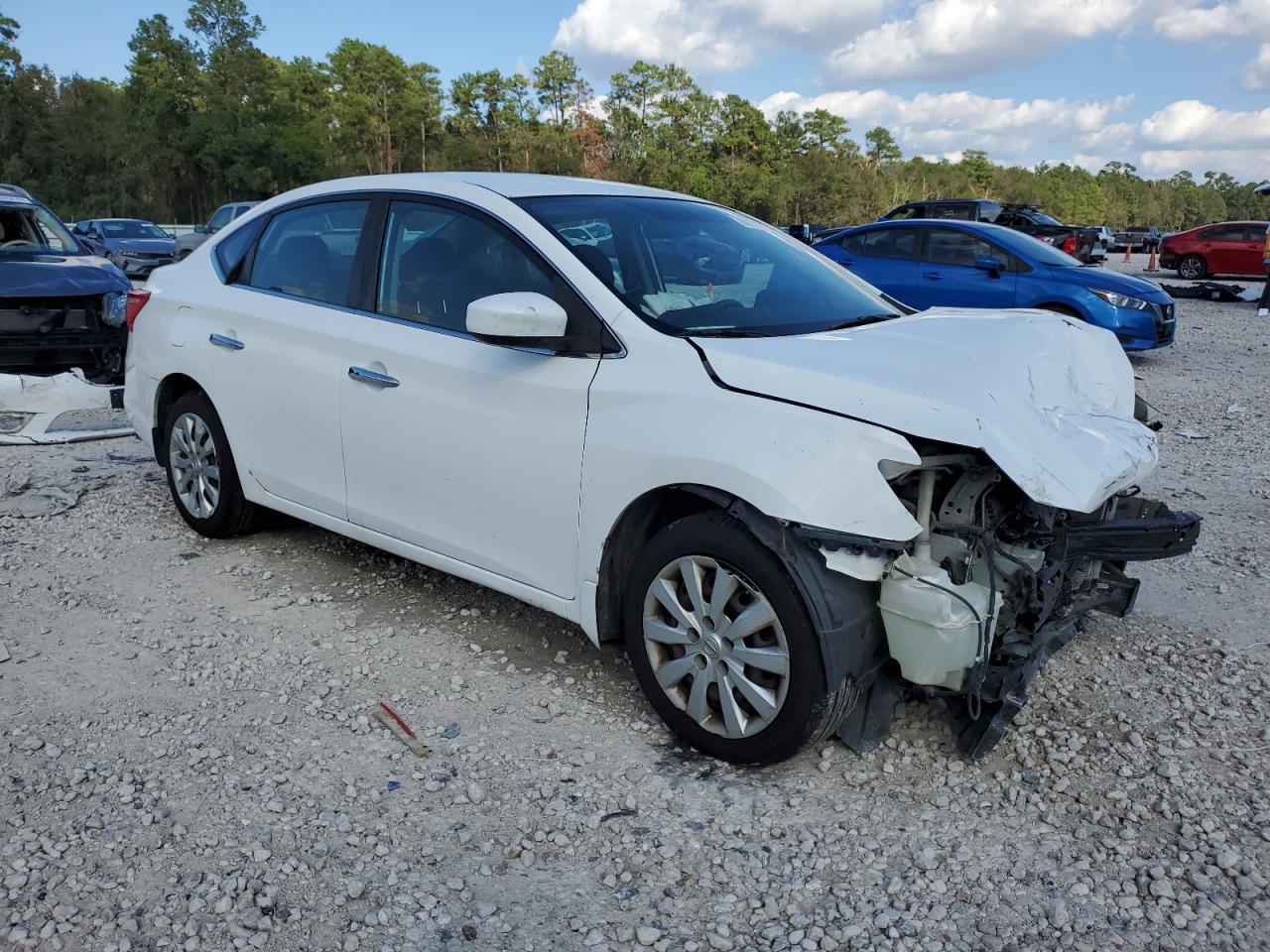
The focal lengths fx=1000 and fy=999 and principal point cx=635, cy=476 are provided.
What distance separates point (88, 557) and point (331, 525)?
1501 millimetres

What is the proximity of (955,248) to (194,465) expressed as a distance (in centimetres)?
903

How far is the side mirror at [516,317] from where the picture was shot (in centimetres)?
306

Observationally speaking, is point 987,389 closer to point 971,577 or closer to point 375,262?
point 971,577

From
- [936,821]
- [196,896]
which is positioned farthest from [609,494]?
[196,896]

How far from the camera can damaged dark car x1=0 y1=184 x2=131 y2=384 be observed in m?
7.09

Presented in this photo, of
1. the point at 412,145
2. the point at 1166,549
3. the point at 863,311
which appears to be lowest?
the point at 1166,549

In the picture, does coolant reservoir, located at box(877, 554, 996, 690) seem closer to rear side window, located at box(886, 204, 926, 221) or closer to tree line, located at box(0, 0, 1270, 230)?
rear side window, located at box(886, 204, 926, 221)

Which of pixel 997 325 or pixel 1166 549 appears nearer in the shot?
pixel 1166 549

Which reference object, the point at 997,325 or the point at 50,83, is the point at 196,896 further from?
the point at 50,83

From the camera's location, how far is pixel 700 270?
3.67 m

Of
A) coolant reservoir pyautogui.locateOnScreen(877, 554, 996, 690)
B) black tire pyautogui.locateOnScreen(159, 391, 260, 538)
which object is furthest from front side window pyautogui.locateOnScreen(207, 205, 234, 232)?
coolant reservoir pyautogui.locateOnScreen(877, 554, 996, 690)

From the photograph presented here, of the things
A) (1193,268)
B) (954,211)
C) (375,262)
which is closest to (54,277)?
(375,262)

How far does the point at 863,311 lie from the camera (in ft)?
12.5

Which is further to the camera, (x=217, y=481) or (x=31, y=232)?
(x=31, y=232)
